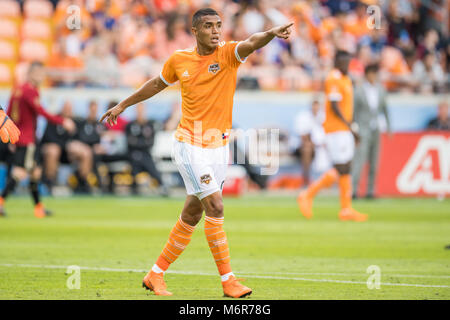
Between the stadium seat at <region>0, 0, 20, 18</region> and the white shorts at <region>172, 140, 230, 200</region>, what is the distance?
17786 millimetres

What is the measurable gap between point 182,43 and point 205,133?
639 inches

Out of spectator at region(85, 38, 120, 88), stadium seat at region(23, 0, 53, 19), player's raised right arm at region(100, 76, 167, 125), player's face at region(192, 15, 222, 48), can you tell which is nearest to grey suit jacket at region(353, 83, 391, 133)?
spectator at region(85, 38, 120, 88)

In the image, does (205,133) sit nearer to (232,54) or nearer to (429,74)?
(232,54)

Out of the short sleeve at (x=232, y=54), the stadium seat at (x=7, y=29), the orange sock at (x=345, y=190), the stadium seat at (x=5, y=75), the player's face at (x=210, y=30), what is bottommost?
the orange sock at (x=345, y=190)

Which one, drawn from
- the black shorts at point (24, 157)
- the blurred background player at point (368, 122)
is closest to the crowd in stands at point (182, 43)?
the blurred background player at point (368, 122)

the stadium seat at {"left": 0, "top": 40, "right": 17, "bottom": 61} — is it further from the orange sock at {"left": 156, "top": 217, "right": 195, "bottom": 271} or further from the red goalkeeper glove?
the orange sock at {"left": 156, "top": 217, "right": 195, "bottom": 271}

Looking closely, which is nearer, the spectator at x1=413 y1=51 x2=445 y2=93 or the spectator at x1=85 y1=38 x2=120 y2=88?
the spectator at x1=85 y1=38 x2=120 y2=88

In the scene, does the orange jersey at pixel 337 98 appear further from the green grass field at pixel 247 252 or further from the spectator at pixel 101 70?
the spectator at pixel 101 70

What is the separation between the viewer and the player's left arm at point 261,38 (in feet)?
20.7

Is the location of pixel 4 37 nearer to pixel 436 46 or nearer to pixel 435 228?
pixel 436 46

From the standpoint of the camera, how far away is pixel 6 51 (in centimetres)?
2256

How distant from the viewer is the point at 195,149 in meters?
6.96

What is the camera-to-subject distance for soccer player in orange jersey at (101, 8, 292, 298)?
22.4ft

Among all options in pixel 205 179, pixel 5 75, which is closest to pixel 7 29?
pixel 5 75
